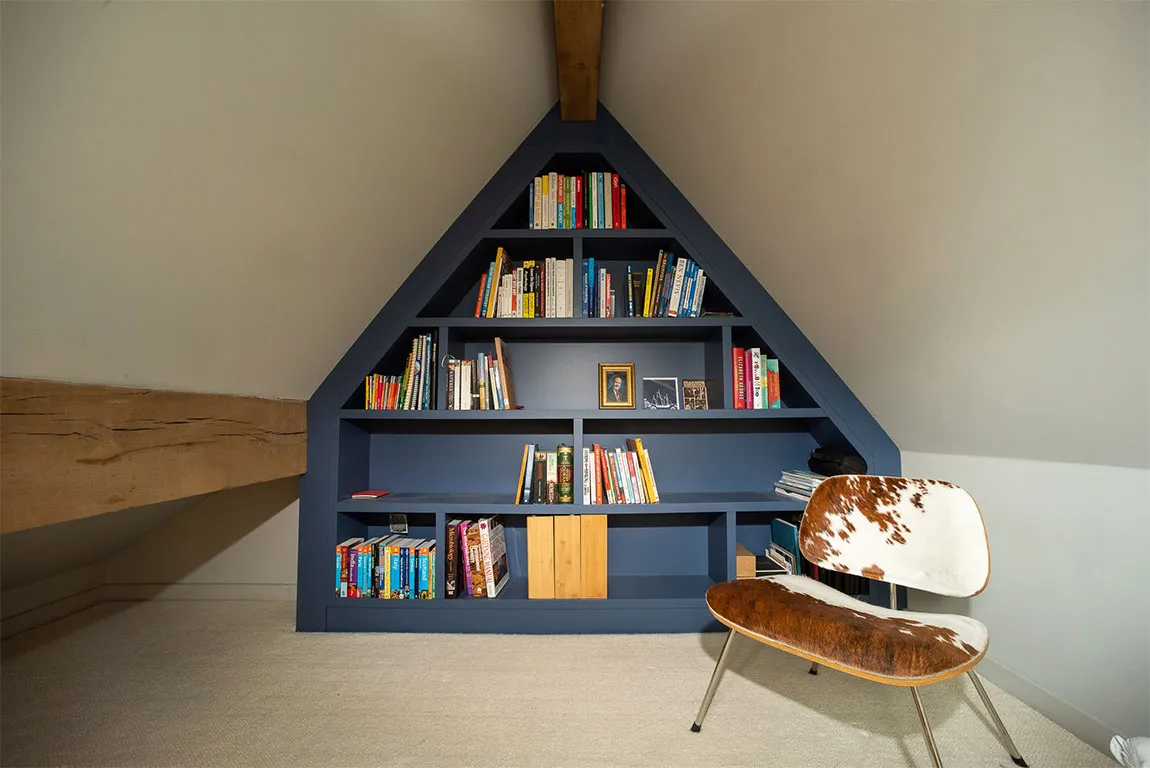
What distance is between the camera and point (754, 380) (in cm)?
202

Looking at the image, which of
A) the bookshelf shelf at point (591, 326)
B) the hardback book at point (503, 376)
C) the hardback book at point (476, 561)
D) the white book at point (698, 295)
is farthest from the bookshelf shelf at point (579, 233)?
the hardback book at point (476, 561)

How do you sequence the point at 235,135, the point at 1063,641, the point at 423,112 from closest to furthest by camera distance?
the point at 235,135 → the point at 1063,641 → the point at 423,112

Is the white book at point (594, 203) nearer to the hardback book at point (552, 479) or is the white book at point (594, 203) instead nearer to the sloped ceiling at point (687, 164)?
the sloped ceiling at point (687, 164)

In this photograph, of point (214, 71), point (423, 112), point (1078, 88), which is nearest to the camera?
point (1078, 88)

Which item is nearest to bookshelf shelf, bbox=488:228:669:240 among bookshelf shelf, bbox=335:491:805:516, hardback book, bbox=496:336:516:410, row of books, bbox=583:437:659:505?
hardback book, bbox=496:336:516:410

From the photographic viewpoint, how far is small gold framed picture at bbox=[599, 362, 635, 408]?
7.11ft

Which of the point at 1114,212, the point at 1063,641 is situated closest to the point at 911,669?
the point at 1063,641

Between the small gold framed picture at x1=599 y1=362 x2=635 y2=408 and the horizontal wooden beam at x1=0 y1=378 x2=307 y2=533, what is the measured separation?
1403 mm

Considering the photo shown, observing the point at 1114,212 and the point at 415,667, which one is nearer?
the point at 1114,212

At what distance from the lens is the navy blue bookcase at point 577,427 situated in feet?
6.31

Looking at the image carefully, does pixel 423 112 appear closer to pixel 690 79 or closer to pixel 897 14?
pixel 690 79

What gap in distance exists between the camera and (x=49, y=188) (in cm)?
88

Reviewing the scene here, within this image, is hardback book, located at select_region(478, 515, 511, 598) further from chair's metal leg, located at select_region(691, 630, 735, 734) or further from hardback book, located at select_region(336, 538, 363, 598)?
chair's metal leg, located at select_region(691, 630, 735, 734)

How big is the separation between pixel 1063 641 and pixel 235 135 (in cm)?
262
